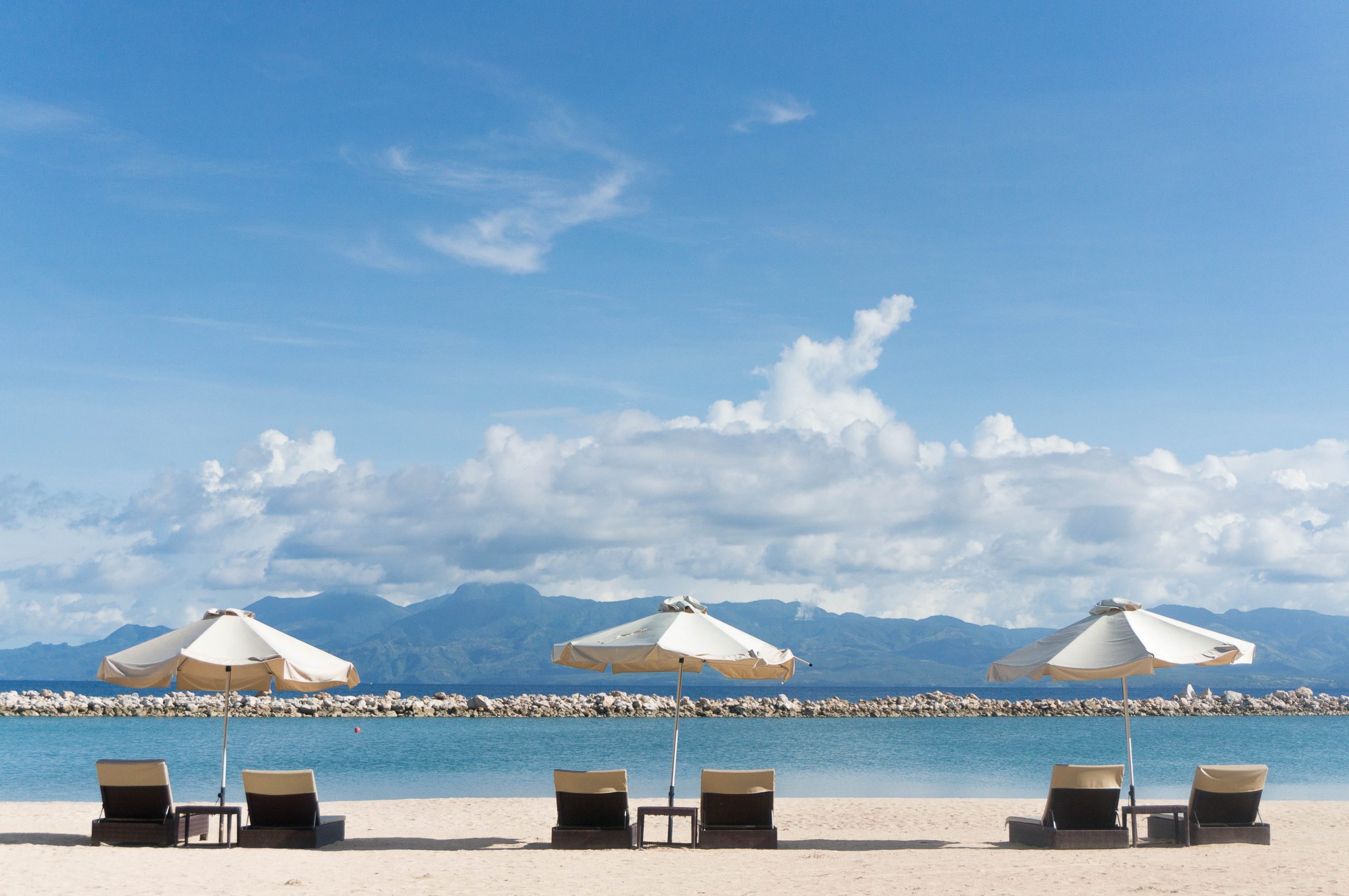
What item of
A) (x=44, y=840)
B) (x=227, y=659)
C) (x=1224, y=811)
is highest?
(x=227, y=659)

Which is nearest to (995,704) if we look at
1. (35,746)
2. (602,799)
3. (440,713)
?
(440,713)

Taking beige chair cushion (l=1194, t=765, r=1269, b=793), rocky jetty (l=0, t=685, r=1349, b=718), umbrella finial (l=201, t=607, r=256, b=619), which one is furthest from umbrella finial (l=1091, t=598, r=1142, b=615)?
rocky jetty (l=0, t=685, r=1349, b=718)

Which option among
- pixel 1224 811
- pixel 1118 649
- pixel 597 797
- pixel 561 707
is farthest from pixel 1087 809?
pixel 561 707

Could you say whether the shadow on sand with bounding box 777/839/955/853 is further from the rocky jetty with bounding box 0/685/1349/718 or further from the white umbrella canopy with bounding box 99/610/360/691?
the rocky jetty with bounding box 0/685/1349/718

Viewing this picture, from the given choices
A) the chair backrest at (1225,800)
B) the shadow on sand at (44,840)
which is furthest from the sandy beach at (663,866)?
the chair backrest at (1225,800)

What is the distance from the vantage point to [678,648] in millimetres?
10422

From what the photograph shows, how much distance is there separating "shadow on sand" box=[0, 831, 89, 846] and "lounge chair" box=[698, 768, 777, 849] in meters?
6.43

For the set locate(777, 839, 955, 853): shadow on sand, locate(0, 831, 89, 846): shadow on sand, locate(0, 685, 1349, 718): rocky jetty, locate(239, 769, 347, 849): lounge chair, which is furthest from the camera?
locate(0, 685, 1349, 718): rocky jetty

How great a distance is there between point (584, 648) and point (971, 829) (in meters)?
6.15

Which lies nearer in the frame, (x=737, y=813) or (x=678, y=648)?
(x=678, y=648)

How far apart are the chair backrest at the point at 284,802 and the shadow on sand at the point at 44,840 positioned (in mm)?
2010

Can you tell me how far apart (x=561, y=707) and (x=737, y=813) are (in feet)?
133

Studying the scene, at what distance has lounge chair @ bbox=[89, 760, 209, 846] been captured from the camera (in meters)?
A: 10.7

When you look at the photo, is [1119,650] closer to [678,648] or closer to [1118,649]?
[1118,649]
